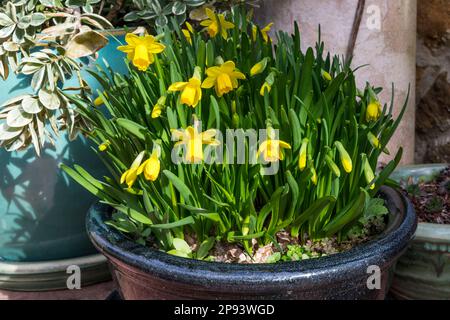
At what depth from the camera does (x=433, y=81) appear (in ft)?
6.07

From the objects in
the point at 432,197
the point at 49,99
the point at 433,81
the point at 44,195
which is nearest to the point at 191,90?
the point at 49,99

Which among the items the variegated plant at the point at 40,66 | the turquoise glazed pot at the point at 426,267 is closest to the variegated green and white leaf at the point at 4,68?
the variegated plant at the point at 40,66

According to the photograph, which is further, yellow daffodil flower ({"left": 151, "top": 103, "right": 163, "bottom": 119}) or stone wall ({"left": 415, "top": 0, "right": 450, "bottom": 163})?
stone wall ({"left": 415, "top": 0, "right": 450, "bottom": 163})

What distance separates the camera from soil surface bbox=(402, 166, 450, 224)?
4.41 feet

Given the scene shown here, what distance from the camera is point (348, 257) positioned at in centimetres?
89

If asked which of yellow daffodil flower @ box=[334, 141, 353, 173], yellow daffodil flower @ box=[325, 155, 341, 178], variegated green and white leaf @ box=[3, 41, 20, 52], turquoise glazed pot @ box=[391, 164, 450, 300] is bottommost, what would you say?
turquoise glazed pot @ box=[391, 164, 450, 300]

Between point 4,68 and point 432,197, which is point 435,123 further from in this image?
point 4,68

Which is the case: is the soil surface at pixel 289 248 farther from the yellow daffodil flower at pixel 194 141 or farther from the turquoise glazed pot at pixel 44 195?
the turquoise glazed pot at pixel 44 195

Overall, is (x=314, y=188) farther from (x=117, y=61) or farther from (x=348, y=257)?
(x=117, y=61)

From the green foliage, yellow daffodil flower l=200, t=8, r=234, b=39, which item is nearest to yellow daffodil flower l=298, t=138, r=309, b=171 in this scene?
the green foliage

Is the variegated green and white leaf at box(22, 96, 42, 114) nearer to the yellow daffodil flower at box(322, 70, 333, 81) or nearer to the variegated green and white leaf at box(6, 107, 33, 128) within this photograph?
the variegated green and white leaf at box(6, 107, 33, 128)

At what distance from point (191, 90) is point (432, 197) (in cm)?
75

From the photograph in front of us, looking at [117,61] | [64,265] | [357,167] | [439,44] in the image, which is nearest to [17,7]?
[117,61]

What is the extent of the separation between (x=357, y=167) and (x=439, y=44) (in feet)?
3.29
